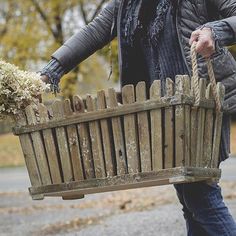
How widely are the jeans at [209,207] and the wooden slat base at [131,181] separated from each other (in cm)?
13

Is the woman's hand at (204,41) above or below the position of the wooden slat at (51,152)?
above

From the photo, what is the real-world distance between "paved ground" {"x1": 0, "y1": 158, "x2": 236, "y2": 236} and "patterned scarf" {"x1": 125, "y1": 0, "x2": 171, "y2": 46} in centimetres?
335

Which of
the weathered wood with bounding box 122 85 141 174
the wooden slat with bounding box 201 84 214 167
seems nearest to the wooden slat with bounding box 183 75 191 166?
the wooden slat with bounding box 201 84 214 167

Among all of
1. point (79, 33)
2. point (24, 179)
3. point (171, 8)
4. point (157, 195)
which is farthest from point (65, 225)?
point (24, 179)

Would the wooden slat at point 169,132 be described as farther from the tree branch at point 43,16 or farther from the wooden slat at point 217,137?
the tree branch at point 43,16

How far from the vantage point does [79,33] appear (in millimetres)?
3879

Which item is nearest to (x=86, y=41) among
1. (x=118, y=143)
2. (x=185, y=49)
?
(x=185, y=49)

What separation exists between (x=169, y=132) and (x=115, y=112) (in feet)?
0.94

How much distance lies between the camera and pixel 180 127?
10.2 ft

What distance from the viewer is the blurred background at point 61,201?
24.8 ft

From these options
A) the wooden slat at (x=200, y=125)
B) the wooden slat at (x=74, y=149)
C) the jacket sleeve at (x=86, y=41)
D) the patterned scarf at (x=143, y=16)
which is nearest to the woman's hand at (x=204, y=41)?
the wooden slat at (x=200, y=125)

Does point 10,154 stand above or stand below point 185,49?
below

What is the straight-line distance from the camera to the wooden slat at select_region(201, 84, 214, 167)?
10.6ft

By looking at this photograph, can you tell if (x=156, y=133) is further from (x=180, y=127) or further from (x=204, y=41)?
(x=204, y=41)
